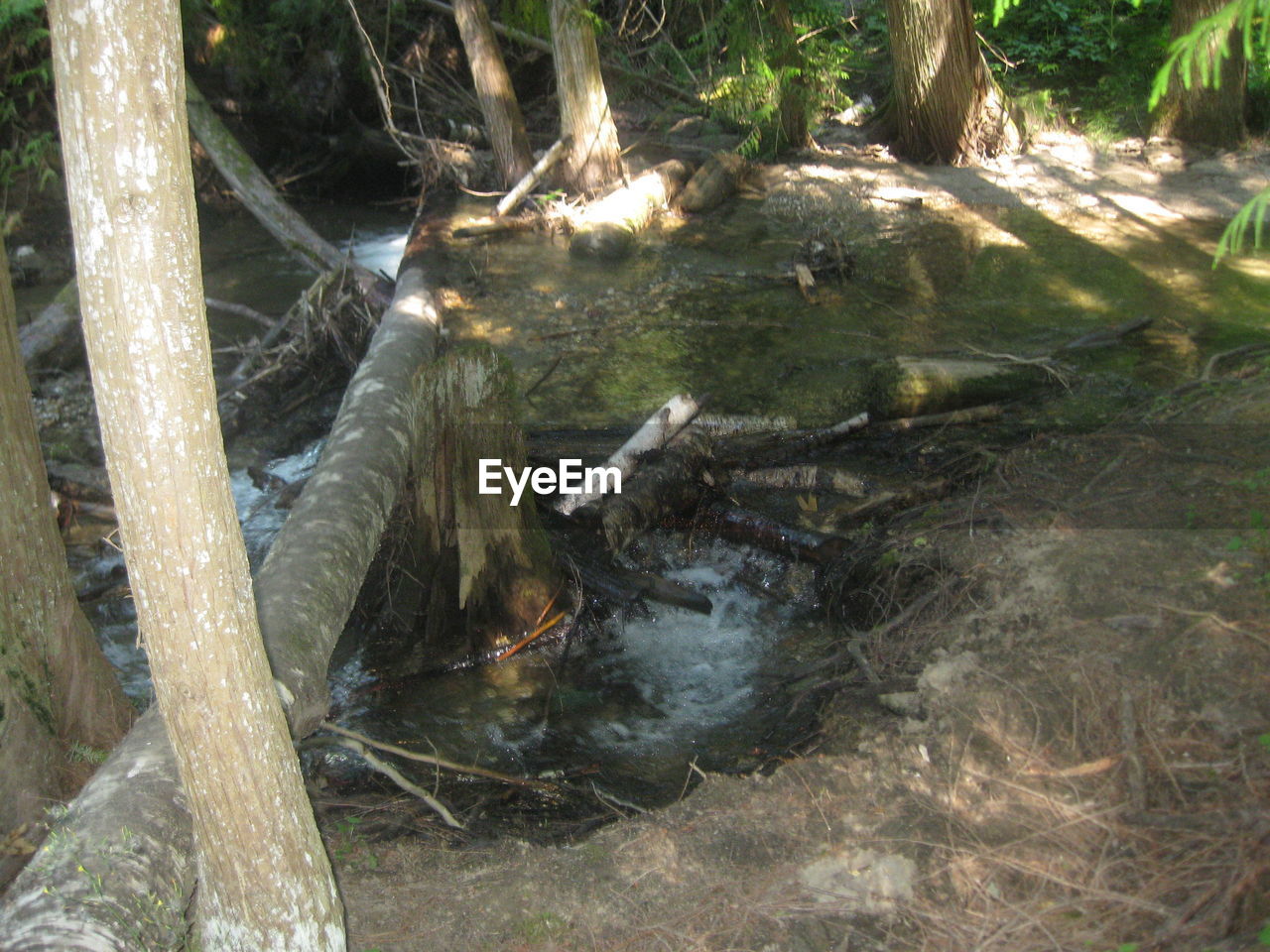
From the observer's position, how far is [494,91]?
10797 millimetres

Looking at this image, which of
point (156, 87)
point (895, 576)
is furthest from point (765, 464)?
point (156, 87)

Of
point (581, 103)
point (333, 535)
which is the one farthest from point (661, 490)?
point (581, 103)

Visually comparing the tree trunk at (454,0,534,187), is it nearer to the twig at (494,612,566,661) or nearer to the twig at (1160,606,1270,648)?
the twig at (494,612,566,661)

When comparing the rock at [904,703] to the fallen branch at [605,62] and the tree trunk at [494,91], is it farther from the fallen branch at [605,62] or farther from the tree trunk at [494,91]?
the fallen branch at [605,62]

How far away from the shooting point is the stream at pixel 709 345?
4332 millimetres

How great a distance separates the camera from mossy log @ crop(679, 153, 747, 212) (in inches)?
439

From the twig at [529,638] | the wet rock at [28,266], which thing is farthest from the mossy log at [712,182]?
the twig at [529,638]

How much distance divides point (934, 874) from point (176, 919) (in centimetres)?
212

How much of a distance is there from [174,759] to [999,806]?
2.52m

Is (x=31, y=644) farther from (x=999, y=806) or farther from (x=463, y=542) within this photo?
(x=999, y=806)

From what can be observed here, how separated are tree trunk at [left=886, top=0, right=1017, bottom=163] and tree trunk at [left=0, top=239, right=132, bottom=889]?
1008cm

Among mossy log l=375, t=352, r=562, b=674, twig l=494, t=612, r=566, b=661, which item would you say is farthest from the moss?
twig l=494, t=612, r=566, b=661

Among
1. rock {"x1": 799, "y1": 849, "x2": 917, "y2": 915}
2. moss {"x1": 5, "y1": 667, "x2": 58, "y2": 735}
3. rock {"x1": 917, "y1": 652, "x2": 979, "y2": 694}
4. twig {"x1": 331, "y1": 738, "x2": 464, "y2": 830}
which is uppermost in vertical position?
moss {"x1": 5, "y1": 667, "x2": 58, "y2": 735}

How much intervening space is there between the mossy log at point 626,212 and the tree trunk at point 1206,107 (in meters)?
5.35
